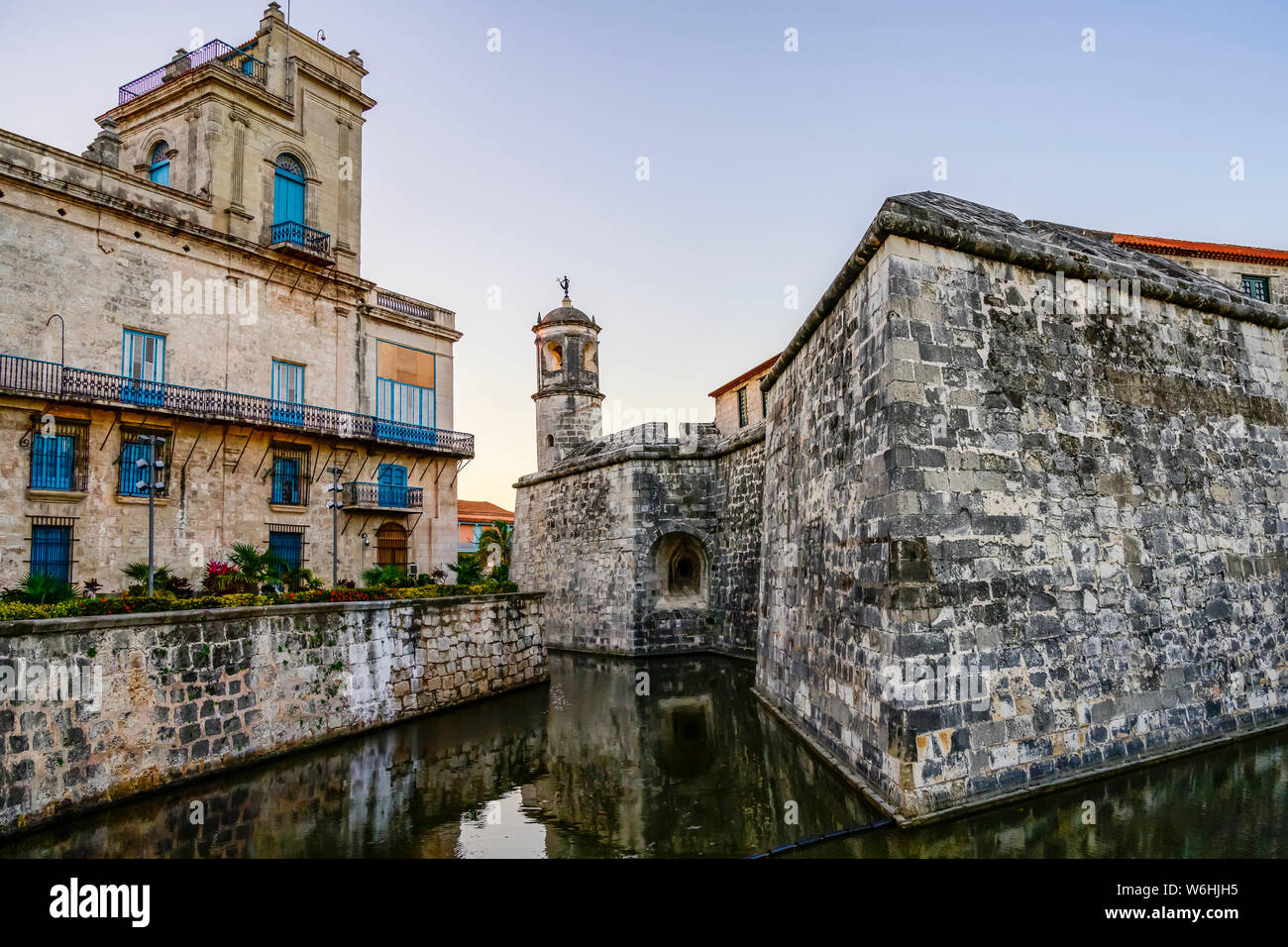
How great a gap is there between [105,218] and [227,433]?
4.18 metres

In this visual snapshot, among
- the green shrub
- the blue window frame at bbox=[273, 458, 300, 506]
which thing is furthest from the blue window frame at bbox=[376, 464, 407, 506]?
the green shrub

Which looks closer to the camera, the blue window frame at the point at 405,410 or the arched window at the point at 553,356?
the blue window frame at the point at 405,410

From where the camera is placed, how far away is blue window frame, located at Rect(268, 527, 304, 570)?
1527cm

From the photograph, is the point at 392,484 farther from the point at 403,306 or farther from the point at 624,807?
the point at 624,807

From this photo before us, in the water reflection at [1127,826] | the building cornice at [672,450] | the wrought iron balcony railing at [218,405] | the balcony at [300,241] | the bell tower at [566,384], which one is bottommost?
the water reflection at [1127,826]

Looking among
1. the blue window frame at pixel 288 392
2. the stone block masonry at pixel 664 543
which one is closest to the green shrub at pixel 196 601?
the stone block masonry at pixel 664 543

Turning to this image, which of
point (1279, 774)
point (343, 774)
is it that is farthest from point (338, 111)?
point (1279, 774)

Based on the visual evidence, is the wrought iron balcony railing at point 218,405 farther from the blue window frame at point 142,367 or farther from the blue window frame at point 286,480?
the blue window frame at point 286,480

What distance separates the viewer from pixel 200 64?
1556 cm

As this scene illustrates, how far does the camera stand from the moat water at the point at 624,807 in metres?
5.38

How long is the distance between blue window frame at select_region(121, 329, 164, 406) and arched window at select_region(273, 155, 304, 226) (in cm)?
408

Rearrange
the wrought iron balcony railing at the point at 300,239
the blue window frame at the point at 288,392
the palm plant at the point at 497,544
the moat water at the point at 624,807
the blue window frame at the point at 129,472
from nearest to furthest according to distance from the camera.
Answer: the moat water at the point at 624,807 → the blue window frame at the point at 129,472 → the blue window frame at the point at 288,392 → the wrought iron balcony railing at the point at 300,239 → the palm plant at the point at 497,544

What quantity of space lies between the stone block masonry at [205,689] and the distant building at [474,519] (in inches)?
1020

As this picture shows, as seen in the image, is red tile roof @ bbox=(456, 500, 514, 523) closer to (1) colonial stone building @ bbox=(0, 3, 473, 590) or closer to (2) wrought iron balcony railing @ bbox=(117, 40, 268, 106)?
(1) colonial stone building @ bbox=(0, 3, 473, 590)
